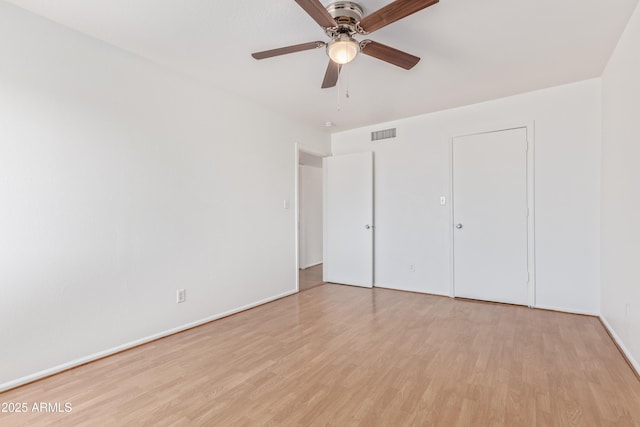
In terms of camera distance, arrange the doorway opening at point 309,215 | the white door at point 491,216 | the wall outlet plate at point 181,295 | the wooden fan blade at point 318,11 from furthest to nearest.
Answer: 1. the doorway opening at point 309,215
2. the white door at point 491,216
3. the wall outlet plate at point 181,295
4. the wooden fan blade at point 318,11

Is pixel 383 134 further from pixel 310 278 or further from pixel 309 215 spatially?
pixel 310 278

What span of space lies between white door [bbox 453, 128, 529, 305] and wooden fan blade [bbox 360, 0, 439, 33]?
2.61m

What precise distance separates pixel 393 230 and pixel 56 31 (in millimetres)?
4015

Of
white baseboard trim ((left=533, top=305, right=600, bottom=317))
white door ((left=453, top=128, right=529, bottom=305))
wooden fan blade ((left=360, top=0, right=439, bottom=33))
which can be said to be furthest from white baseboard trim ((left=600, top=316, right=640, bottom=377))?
wooden fan blade ((left=360, top=0, right=439, bottom=33))

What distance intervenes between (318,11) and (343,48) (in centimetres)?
35

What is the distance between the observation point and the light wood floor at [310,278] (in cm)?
472

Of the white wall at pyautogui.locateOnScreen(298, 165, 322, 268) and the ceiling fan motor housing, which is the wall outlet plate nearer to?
the ceiling fan motor housing

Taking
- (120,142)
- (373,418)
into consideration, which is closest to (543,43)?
(373,418)

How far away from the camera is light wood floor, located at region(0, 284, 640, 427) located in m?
1.69

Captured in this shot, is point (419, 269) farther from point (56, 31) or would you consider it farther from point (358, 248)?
point (56, 31)

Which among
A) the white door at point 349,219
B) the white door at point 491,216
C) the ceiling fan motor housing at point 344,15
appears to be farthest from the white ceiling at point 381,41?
the white door at point 349,219

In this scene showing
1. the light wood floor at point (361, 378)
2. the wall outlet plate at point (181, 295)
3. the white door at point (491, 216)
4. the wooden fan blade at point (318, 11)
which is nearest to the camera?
the wooden fan blade at point (318, 11)

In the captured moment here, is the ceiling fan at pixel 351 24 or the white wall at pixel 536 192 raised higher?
the ceiling fan at pixel 351 24

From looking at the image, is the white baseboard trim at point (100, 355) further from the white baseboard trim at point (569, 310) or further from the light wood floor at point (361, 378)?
the white baseboard trim at point (569, 310)
